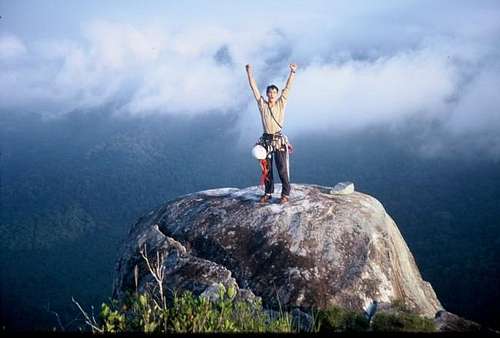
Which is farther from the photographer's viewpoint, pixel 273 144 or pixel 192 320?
pixel 273 144

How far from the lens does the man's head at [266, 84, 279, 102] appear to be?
12.3 metres

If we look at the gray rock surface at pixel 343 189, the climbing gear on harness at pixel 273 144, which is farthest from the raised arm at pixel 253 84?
the gray rock surface at pixel 343 189

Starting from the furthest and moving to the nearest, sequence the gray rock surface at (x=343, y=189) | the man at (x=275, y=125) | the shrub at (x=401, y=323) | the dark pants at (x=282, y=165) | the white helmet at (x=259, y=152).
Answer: the gray rock surface at (x=343, y=189), the dark pants at (x=282, y=165), the white helmet at (x=259, y=152), the man at (x=275, y=125), the shrub at (x=401, y=323)

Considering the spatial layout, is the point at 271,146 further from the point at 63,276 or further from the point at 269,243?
the point at 63,276

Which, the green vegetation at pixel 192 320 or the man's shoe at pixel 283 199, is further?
the man's shoe at pixel 283 199

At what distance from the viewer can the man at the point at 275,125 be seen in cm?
1250

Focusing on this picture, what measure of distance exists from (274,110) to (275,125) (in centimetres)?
46

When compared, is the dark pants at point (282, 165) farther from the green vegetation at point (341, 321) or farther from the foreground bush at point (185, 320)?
the foreground bush at point (185, 320)

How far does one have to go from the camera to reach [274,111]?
496 inches

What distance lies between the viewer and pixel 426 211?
139m

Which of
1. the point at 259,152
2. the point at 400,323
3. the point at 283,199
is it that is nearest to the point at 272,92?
the point at 259,152

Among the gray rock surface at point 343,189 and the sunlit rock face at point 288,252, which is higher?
the gray rock surface at point 343,189

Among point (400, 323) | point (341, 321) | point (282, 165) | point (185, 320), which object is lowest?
point (341, 321)

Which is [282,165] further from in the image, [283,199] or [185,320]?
[185,320]
